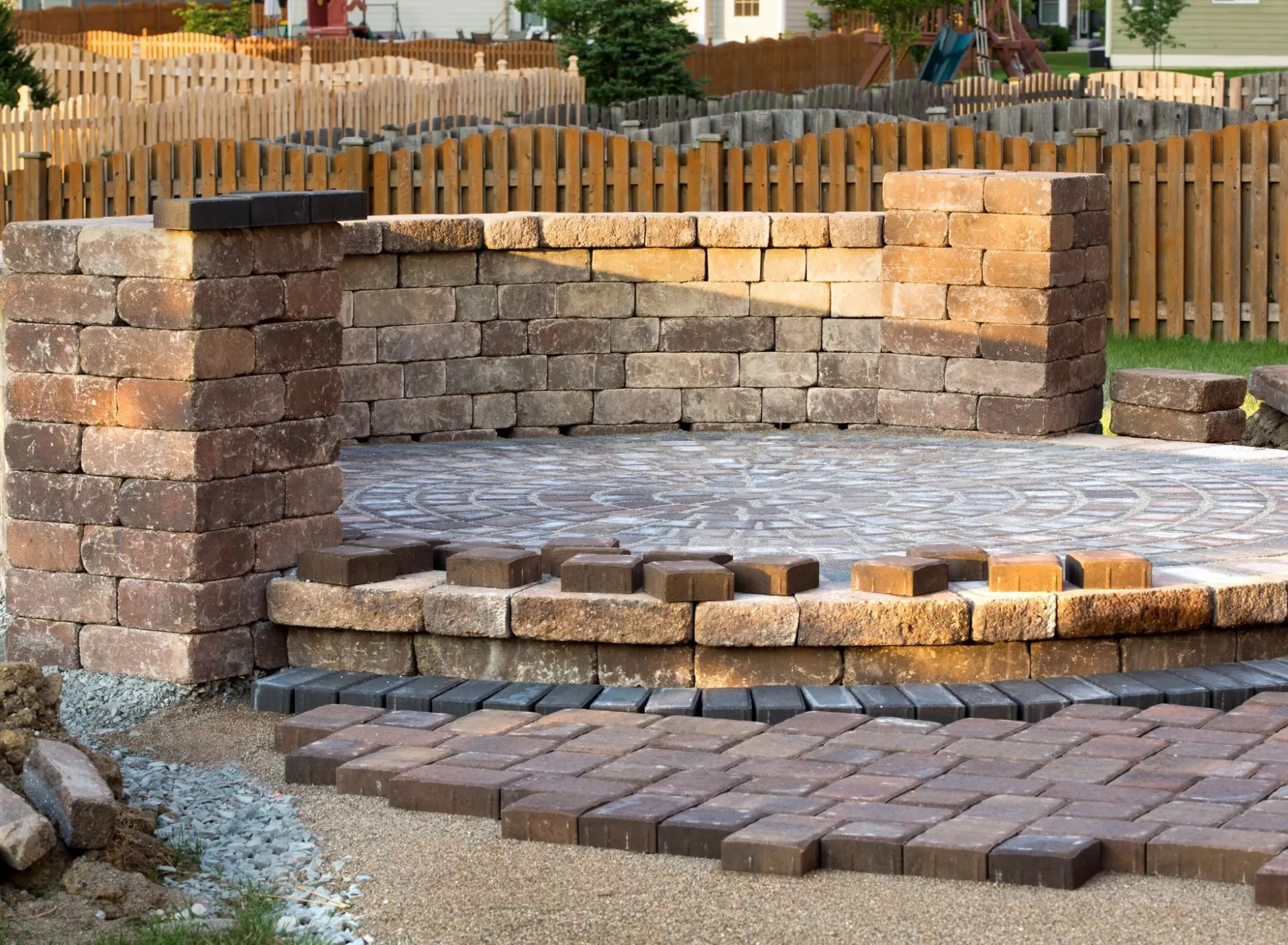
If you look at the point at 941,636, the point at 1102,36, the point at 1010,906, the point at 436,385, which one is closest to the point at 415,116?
the point at 436,385

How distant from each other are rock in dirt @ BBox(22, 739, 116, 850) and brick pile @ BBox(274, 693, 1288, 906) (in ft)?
2.90

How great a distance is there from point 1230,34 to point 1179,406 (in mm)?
38535

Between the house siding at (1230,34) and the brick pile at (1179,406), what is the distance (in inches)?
1464

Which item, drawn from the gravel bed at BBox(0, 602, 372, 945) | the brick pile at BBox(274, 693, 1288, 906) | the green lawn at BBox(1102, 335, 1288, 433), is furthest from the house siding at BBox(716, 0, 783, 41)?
the brick pile at BBox(274, 693, 1288, 906)

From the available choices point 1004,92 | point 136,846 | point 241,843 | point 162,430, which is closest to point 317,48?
point 1004,92

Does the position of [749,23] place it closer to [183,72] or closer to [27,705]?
[183,72]

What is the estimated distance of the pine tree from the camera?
27109mm

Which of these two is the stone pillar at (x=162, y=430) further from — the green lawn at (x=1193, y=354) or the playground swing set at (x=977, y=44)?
the playground swing set at (x=977, y=44)

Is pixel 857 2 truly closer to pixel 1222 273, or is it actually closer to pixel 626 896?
pixel 1222 273

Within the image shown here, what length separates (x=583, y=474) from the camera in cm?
998

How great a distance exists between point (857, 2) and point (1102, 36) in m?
20.6

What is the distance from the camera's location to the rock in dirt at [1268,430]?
12.1 meters

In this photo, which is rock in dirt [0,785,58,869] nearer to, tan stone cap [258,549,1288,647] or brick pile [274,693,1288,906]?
brick pile [274,693,1288,906]

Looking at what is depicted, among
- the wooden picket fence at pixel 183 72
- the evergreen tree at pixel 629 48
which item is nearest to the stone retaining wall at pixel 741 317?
the evergreen tree at pixel 629 48
